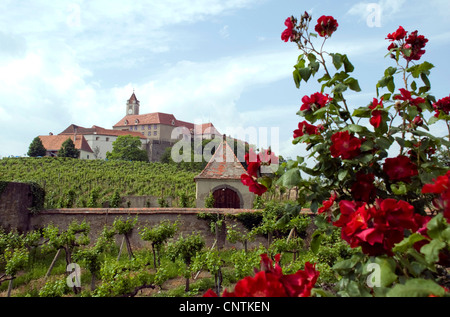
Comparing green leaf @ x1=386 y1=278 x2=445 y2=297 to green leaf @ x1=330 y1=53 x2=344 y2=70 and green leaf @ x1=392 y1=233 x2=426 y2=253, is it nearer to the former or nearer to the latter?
green leaf @ x1=392 y1=233 x2=426 y2=253

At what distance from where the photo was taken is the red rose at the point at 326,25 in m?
2.38

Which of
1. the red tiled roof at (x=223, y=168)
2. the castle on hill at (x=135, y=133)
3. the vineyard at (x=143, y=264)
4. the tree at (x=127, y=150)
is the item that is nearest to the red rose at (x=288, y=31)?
the vineyard at (x=143, y=264)

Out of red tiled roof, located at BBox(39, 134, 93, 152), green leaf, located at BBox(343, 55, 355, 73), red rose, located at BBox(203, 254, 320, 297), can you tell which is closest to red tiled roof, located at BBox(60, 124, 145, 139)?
red tiled roof, located at BBox(39, 134, 93, 152)

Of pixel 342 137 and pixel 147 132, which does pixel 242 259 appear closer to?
pixel 342 137

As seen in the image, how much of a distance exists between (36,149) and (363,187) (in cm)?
6057

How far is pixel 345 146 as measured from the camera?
6.06 ft

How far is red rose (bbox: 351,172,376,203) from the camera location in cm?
185

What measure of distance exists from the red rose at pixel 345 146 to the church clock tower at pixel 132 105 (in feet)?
281

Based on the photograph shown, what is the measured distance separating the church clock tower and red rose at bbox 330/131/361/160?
8556 centimetres

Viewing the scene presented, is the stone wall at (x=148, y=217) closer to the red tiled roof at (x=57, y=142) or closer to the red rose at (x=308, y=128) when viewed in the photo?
→ the red rose at (x=308, y=128)
